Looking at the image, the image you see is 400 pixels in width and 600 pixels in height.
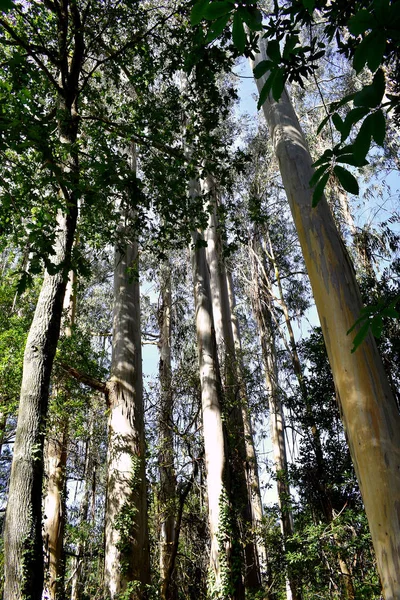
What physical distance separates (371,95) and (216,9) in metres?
0.33

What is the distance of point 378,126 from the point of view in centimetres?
84

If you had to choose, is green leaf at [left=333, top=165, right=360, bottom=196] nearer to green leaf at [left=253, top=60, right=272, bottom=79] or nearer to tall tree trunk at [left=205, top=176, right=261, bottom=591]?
green leaf at [left=253, top=60, right=272, bottom=79]

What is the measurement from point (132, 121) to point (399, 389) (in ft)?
19.7

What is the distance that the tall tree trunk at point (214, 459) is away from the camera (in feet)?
19.3

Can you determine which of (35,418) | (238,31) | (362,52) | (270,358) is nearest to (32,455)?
(35,418)

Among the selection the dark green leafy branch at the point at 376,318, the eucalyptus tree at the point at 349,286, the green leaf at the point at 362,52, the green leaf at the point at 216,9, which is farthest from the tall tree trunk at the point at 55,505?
the green leaf at the point at 362,52

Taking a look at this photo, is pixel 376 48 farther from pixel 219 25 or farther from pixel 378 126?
pixel 219 25

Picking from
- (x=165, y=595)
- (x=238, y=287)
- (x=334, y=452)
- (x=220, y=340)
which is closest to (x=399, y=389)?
(x=334, y=452)

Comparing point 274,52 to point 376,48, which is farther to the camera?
point 274,52

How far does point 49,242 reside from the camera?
9.49ft

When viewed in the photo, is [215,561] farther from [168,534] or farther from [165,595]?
[168,534]

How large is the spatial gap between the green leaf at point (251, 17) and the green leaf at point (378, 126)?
325mm

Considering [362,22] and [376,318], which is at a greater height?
[362,22]

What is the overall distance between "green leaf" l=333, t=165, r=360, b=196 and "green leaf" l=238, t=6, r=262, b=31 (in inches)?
13.2
